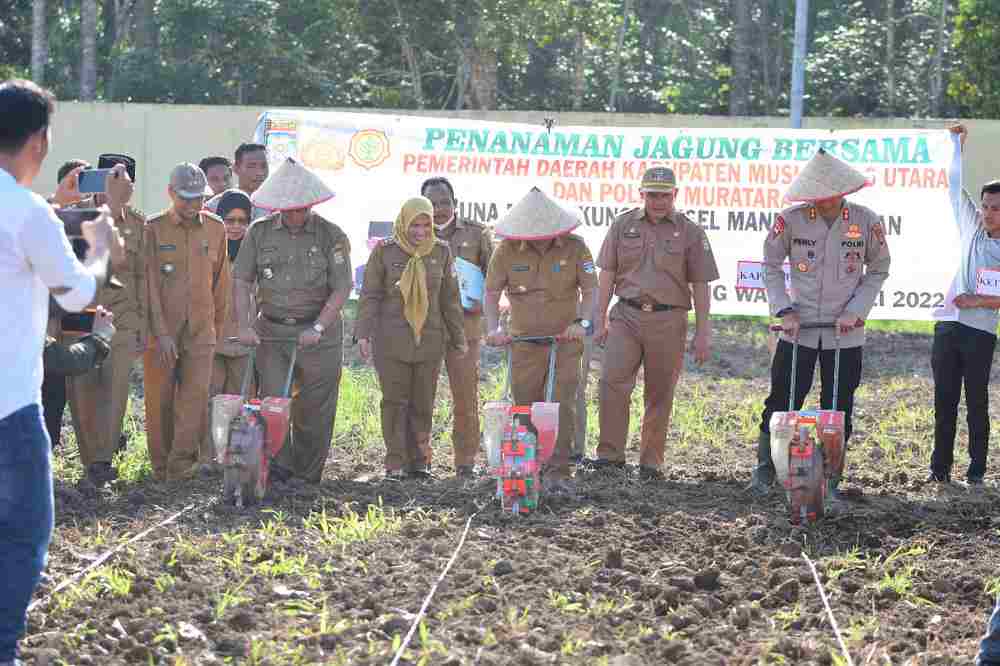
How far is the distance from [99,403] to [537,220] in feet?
9.09

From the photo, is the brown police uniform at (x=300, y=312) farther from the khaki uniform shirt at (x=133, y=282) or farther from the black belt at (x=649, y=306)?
the black belt at (x=649, y=306)

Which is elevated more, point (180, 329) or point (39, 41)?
point (39, 41)

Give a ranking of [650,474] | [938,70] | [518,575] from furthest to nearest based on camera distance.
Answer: [938,70] < [650,474] < [518,575]

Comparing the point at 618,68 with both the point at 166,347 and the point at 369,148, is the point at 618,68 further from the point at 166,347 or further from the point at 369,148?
the point at 166,347

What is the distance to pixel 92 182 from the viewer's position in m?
7.64

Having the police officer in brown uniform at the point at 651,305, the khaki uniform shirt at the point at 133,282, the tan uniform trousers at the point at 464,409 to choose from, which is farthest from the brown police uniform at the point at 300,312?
the police officer in brown uniform at the point at 651,305

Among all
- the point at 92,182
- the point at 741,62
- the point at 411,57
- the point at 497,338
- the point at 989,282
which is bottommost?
the point at 497,338

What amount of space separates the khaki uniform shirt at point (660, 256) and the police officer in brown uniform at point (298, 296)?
5.57 feet

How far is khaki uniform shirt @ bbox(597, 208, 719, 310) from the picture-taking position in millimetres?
9398

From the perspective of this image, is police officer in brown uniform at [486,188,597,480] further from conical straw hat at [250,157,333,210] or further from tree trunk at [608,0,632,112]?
tree trunk at [608,0,632,112]

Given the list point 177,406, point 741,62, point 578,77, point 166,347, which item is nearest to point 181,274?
point 166,347

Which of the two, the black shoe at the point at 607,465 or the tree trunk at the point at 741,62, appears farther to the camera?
the tree trunk at the point at 741,62

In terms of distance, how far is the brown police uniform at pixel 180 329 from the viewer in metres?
9.17

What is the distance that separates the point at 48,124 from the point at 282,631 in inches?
82.0
